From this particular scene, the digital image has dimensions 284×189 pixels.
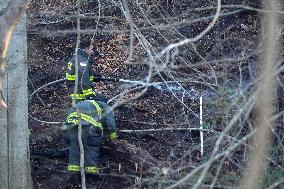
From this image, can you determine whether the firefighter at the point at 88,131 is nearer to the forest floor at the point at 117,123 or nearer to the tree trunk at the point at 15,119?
the forest floor at the point at 117,123

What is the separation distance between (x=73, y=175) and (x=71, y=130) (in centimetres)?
86

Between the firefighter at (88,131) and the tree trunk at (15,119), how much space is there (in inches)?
45.1

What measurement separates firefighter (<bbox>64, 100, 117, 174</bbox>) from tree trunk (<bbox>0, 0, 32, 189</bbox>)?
1145mm

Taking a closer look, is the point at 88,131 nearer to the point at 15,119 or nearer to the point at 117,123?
the point at 15,119

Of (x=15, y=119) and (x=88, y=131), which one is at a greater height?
(x=15, y=119)

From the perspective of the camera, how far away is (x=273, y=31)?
379 centimetres

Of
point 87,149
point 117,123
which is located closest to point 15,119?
point 87,149

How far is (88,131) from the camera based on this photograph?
9461mm

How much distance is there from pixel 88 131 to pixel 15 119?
58.1 inches

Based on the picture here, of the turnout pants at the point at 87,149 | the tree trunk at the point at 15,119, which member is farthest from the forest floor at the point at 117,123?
the tree trunk at the point at 15,119

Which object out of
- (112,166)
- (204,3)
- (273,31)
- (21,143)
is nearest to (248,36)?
(204,3)

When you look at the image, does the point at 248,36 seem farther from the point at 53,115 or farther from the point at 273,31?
the point at 273,31

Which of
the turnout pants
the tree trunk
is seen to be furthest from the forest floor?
the tree trunk

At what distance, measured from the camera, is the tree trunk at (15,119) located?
26.4ft
